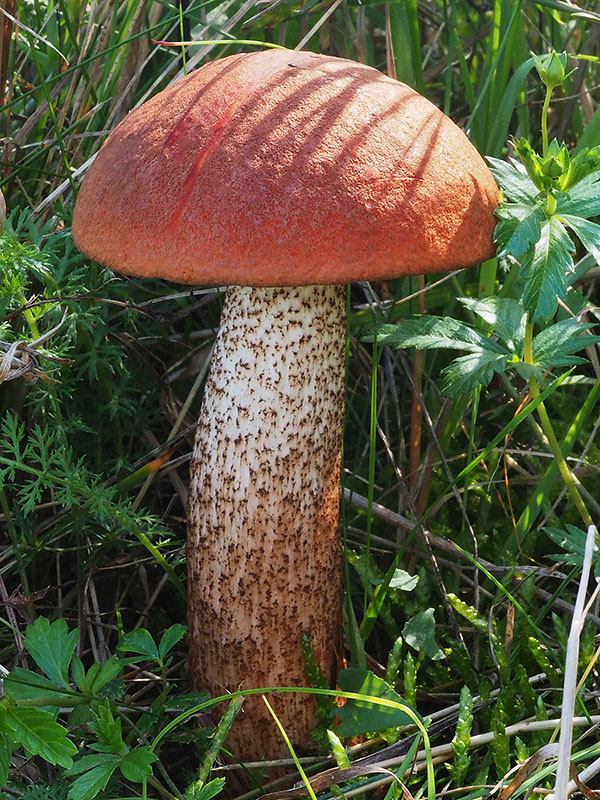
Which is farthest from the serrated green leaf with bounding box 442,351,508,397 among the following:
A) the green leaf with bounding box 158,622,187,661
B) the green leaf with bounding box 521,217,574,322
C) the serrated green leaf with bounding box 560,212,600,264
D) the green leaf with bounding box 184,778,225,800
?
the green leaf with bounding box 184,778,225,800

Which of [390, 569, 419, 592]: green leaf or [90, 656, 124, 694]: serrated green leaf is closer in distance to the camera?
[90, 656, 124, 694]: serrated green leaf

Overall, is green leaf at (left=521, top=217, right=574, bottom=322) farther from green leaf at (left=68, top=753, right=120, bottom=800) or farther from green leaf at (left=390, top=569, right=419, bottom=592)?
green leaf at (left=68, top=753, right=120, bottom=800)

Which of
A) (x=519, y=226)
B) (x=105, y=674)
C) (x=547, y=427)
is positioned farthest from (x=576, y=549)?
(x=105, y=674)

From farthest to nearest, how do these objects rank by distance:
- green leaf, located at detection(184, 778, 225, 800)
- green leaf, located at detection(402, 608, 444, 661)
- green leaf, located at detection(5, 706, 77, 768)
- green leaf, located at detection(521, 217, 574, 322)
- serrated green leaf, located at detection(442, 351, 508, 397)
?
1. green leaf, located at detection(402, 608, 444, 661)
2. serrated green leaf, located at detection(442, 351, 508, 397)
3. green leaf, located at detection(521, 217, 574, 322)
4. green leaf, located at detection(184, 778, 225, 800)
5. green leaf, located at detection(5, 706, 77, 768)

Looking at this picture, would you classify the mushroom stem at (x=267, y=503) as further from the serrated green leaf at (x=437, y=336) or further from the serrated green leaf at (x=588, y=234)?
the serrated green leaf at (x=588, y=234)

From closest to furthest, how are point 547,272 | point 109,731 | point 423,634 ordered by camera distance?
1. point 109,731
2. point 547,272
3. point 423,634

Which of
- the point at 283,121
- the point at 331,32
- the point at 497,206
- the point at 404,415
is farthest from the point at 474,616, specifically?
the point at 331,32

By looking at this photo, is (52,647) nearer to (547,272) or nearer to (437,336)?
(437,336)
